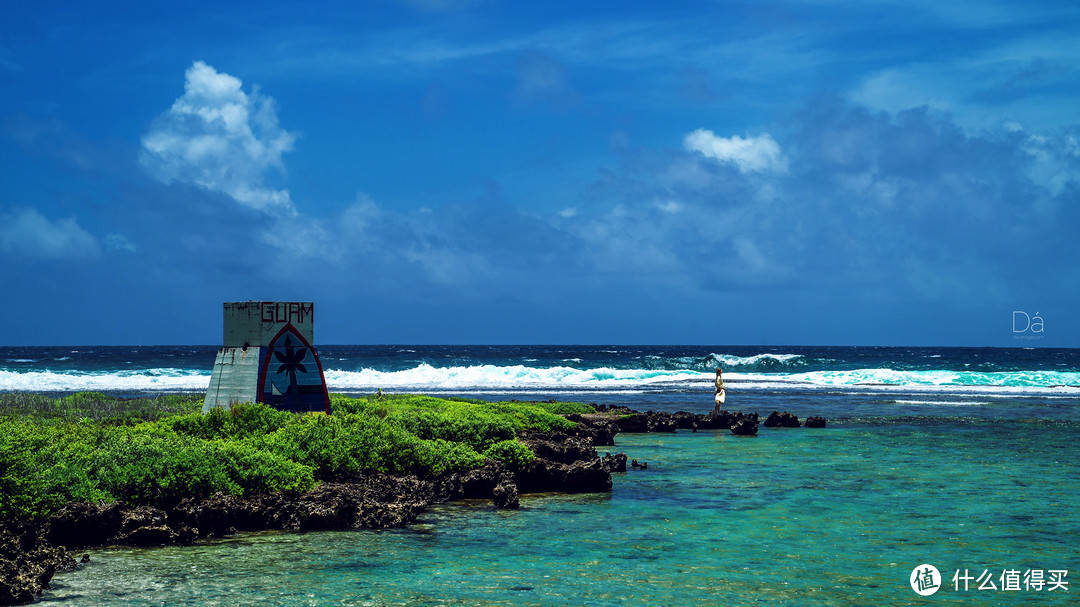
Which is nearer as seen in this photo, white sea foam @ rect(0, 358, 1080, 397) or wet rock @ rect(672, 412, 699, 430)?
wet rock @ rect(672, 412, 699, 430)

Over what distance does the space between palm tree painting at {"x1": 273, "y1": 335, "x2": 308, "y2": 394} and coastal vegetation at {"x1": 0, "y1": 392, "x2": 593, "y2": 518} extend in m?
0.76

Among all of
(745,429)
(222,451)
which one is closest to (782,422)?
(745,429)

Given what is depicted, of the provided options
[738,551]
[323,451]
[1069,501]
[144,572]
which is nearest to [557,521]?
[738,551]

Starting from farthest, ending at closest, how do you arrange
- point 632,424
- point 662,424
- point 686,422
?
point 686,422 → point 662,424 → point 632,424

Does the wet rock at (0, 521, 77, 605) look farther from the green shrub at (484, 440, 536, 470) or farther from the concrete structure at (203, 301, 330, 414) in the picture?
the green shrub at (484, 440, 536, 470)

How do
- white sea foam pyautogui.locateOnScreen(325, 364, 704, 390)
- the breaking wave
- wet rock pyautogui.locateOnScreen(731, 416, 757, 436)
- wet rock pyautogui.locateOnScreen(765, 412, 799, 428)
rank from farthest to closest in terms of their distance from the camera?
white sea foam pyautogui.locateOnScreen(325, 364, 704, 390) → the breaking wave → wet rock pyautogui.locateOnScreen(765, 412, 799, 428) → wet rock pyautogui.locateOnScreen(731, 416, 757, 436)

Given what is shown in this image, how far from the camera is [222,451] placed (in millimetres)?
12109

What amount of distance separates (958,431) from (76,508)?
25.6 meters

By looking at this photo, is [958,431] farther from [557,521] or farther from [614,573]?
[614,573]

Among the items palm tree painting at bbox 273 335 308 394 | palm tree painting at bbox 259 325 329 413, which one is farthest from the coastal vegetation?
palm tree painting at bbox 273 335 308 394

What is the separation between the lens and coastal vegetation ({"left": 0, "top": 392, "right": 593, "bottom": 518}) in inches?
427

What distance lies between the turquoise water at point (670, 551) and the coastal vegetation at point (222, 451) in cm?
105

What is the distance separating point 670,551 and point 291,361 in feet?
29.2

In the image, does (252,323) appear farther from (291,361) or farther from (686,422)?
(686,422)
